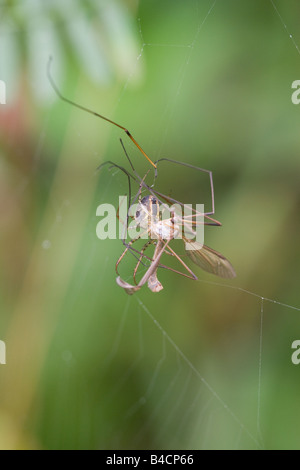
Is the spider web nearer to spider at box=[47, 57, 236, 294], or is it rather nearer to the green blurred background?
the green blurred background

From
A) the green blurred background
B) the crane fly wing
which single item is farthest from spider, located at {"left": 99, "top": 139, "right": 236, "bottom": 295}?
the green blurred background

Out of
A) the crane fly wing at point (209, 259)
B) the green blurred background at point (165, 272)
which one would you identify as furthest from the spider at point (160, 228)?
the green blurred background at point (165, 272)

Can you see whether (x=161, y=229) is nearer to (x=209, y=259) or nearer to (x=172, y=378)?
(x=209, y=259)

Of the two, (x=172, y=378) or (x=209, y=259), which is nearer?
(x=209, y=259)

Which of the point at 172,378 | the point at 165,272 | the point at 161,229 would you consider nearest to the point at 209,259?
the point at 161,229

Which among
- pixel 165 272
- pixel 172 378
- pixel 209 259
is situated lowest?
pixel 172 378

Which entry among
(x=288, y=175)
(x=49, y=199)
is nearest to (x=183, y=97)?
(x=288, y=175)

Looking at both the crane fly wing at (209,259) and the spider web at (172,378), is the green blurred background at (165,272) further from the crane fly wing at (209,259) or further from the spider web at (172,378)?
the crane fly wing at (209,259)
